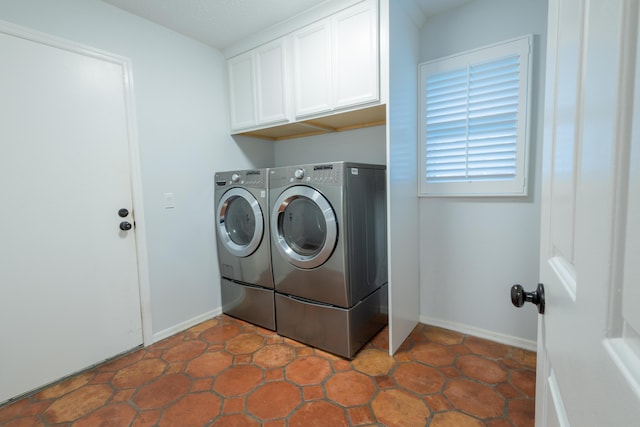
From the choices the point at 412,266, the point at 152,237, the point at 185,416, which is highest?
the point at 152,237

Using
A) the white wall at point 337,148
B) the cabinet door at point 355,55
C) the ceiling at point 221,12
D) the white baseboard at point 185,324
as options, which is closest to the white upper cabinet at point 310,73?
the cabinet door at point 355,55

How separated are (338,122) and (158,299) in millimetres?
2012

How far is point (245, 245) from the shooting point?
2.45m

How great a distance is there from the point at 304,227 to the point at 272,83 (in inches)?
47.6

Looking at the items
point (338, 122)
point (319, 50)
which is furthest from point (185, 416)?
point (319, 50)

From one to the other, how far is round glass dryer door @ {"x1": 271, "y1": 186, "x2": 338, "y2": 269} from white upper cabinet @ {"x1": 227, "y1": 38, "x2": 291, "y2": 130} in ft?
2.33

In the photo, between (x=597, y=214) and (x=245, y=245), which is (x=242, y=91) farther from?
(x=597, y=214)

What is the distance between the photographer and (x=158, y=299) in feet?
7.47

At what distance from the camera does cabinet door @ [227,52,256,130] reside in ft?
8.17

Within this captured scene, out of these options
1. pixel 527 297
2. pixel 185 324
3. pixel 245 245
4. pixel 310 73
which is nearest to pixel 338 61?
pixel 310 73

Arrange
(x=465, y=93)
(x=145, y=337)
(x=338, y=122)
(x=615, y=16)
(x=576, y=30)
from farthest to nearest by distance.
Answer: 1. (x=338, y=122)
2. (x=145, y=337)
3. (x=465, y=93)
4. (x=576, y=30)
5. (x=615, y=16)

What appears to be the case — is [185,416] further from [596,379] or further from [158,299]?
[596,379]

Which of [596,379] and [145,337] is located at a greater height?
[596,379]

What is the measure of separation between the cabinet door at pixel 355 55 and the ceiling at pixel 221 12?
246 millimetres
